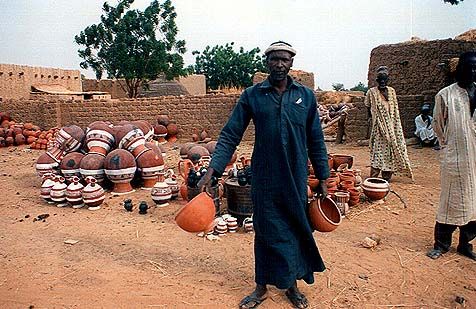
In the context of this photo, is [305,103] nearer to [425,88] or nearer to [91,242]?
[91,242]

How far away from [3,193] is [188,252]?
403cm

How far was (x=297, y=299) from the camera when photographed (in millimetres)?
2691

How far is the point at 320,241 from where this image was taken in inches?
150

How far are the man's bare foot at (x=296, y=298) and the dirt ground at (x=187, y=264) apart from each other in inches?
2.4

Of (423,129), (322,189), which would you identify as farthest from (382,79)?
(423,129)

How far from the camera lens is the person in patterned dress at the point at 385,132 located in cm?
555

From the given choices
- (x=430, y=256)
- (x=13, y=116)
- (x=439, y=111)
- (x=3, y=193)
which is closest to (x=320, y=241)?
(x=430, y=256)

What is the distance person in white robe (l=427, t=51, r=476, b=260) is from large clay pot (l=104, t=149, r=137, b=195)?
392cm

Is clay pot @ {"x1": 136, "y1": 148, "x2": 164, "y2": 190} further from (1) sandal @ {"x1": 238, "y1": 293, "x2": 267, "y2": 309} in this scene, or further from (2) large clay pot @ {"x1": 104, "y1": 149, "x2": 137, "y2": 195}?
(1) sandal @ {"x1": 238, "y1": 293, "x2": 267, "y2": 309}

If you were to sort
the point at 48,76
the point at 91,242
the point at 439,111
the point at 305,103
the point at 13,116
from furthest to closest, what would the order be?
the point at 48,76, the point at 13,116, the point at 91,242, the point at 439,111, the point at 305,103

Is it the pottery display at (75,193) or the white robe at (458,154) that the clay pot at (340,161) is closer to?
the white robe at (458,154)

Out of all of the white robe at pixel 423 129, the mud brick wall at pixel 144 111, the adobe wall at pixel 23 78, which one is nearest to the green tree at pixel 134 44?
the adobe wall at pixel 23 78

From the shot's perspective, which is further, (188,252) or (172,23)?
(172,23)

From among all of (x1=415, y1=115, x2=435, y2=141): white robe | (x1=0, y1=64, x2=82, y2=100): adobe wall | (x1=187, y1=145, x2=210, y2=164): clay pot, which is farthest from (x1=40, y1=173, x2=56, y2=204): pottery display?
(x1=0, y1=64, x2=82, y2=100): adobe wall
